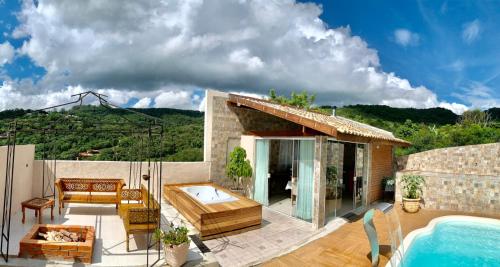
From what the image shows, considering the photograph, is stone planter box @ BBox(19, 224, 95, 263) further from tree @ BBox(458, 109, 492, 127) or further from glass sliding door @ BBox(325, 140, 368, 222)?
tree @ BBox(458, 109, 492, 127)

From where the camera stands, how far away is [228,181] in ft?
37.7

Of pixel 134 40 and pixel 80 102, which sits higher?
pixel 134 40

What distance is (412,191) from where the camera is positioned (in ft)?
34.7

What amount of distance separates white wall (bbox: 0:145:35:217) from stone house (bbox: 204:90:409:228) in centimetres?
577

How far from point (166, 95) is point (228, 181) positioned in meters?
12.9

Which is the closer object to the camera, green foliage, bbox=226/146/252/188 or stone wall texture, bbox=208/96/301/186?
green foliage, bbox=226/146/252/188

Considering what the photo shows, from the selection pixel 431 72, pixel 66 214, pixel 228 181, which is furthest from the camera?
pixel 431 72

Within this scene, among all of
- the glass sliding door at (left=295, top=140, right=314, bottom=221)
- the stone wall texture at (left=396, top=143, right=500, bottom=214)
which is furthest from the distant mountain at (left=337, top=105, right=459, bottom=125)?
the glass sliding door at (left=295, top=140, right=314, bottom=221)

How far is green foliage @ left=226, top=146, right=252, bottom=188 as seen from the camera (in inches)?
408

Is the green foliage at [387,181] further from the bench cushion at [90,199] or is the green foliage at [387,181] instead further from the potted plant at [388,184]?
the bench cushion at [90,199]

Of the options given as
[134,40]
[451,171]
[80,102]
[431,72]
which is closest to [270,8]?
[134,40]

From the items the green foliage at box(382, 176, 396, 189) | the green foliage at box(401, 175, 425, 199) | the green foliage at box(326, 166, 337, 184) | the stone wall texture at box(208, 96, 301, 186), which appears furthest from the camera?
the green foliage at box(382, 176, 396, 189)

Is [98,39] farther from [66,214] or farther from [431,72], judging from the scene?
[431,72]

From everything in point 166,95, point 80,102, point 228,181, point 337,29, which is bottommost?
point 228,181
